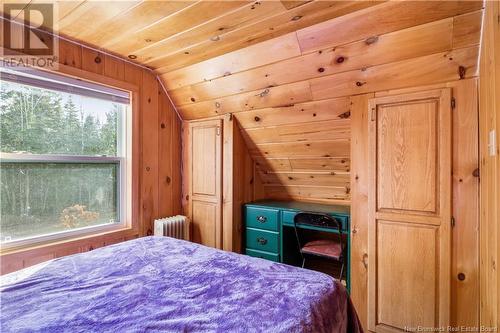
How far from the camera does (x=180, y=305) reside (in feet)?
3.46

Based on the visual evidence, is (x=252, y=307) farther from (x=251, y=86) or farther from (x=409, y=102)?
(x=251, y=86)

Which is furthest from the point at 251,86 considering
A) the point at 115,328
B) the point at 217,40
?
the point at 115,328

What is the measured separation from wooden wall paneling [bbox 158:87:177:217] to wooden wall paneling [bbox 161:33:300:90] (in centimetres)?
25

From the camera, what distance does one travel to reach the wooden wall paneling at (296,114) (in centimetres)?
213

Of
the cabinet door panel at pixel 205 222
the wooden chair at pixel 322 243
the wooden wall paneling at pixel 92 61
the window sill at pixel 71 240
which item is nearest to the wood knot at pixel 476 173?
the wooden chair at pixel 322 243

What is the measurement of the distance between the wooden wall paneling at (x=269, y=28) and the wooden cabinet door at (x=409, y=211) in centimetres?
69

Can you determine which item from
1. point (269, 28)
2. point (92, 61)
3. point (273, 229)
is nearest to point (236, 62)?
point (269, 28)

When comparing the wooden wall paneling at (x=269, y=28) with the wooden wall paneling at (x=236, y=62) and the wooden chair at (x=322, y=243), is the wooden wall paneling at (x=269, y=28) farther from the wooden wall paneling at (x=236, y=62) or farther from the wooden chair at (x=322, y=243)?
the wooden chair at (x=322, y=243)

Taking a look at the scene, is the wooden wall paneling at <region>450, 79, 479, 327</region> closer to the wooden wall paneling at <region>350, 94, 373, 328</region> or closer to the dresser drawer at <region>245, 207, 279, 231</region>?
the wooden wall paneling at <region>350, 94, 373, 328</region>

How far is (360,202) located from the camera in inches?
79.2

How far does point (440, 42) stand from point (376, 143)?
0.70 meters

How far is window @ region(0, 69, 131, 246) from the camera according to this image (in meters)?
1.90

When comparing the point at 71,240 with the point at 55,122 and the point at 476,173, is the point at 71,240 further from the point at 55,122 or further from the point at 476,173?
the point at 476,173

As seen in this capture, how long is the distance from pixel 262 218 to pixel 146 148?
139cm
